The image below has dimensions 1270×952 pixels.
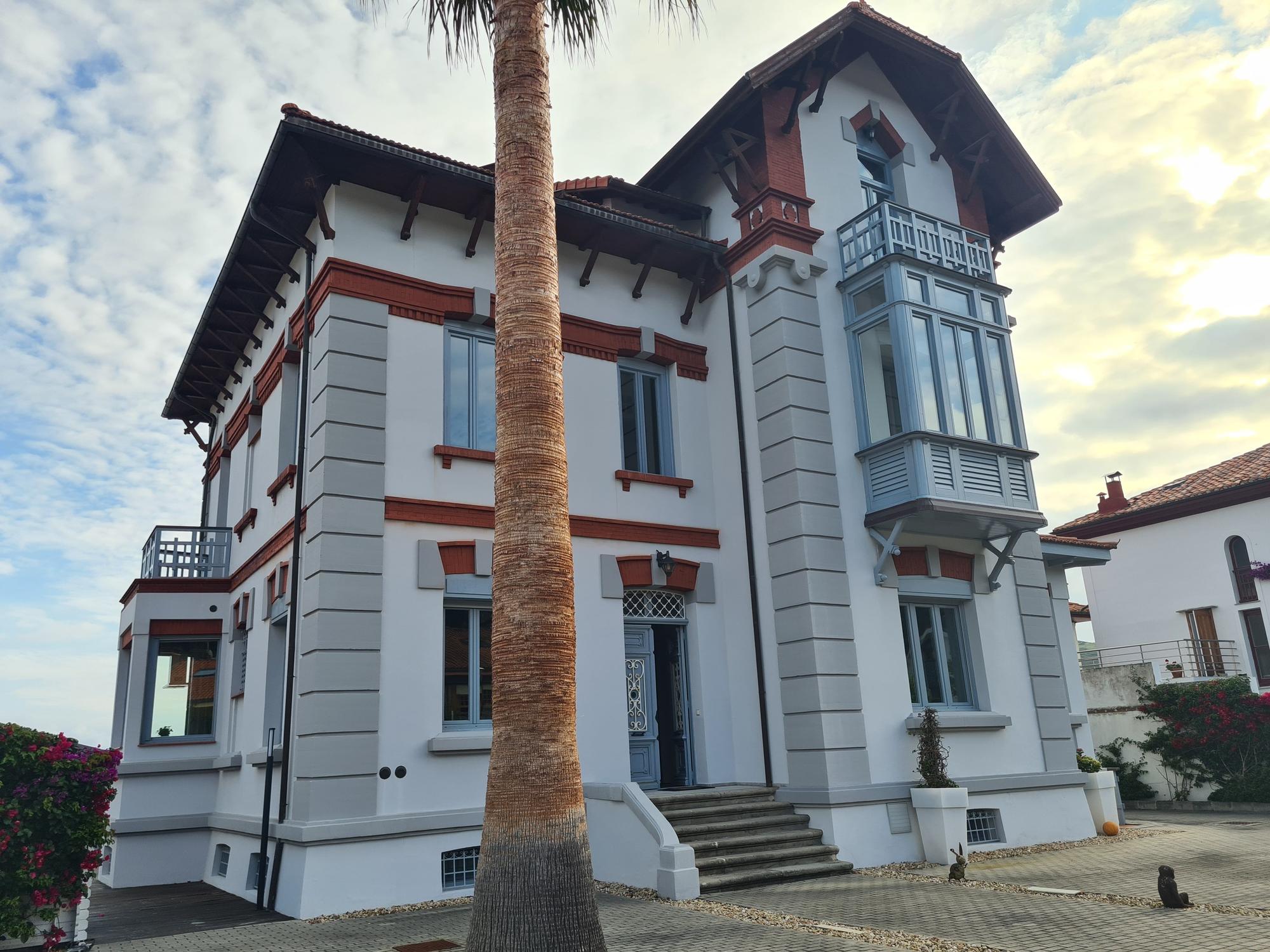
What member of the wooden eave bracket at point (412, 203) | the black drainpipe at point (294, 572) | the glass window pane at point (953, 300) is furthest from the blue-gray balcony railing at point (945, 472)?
the black drainpipe at point (294, 572)

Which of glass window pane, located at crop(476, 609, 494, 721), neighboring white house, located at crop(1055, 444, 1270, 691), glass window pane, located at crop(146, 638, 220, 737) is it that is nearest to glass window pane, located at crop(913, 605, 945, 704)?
glass window pane, located at crop(476, 609, 494, 721)

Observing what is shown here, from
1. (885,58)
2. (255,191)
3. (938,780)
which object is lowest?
(938,780)

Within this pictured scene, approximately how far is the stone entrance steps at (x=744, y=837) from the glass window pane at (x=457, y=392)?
4906 mm

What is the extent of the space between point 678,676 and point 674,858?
11.9ft

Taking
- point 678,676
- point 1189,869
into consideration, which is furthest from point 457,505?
point 1189,869

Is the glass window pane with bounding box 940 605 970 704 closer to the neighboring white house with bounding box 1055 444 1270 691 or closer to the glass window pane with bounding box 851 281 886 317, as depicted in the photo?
the glass window pane with bounding box 851 281 886 317

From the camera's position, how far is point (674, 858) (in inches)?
377

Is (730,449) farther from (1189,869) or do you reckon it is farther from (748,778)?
(1189,869)

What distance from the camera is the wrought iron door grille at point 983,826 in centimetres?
1280

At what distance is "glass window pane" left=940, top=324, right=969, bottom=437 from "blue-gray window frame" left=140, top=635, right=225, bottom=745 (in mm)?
11500

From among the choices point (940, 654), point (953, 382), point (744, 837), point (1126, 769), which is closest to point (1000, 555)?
point (940, 654)

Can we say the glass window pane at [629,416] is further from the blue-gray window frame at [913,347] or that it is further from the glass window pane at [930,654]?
the glass window pane at [930,654]

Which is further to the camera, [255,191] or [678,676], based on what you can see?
[678,676]

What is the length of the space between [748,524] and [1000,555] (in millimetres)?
3837
